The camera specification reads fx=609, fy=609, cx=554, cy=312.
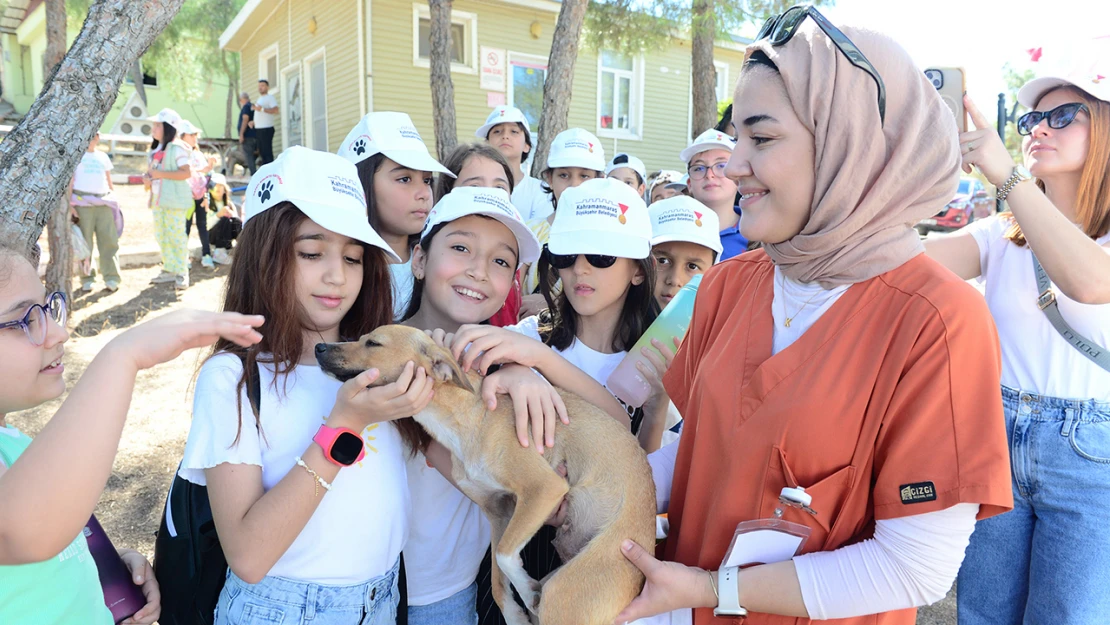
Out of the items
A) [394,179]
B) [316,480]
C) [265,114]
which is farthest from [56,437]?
[265,114]

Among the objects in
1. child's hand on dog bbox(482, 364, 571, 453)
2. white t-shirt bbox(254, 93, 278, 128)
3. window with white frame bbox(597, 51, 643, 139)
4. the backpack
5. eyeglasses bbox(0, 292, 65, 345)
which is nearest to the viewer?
eyeglasses bbox(0, 292, 65, 345)

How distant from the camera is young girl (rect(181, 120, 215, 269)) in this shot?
1173 centimetres

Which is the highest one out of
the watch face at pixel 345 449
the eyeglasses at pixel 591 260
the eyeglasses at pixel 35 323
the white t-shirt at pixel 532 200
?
the white t-shirt at pixel 532 200

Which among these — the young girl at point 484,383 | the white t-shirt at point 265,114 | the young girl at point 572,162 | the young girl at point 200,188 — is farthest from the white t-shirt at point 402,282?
the white t-shirt at point 265,114

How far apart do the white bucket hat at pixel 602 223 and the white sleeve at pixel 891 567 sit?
5.37 feet

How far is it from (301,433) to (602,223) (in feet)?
5.39

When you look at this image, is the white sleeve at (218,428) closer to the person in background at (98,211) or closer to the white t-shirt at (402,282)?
the white t-shirt at (402,282)

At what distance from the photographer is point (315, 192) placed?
2.12 m

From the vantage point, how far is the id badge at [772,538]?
1.52m

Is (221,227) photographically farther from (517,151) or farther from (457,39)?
(457,39)

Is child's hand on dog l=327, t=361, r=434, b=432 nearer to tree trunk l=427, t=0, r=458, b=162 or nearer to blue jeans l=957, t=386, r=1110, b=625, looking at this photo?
blue jeans l=957, t=386, r=1110, b=625

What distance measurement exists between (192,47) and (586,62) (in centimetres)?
2608

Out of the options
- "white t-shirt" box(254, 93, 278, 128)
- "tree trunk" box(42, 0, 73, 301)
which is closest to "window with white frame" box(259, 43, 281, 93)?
"white t-shirt" box(254, 93, 278, 128)

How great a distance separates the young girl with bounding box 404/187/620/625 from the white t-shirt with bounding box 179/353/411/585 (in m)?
0.26
